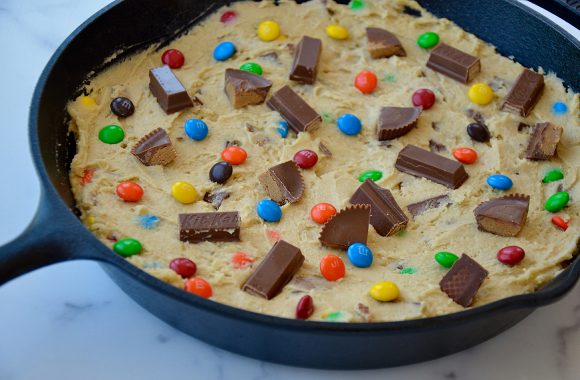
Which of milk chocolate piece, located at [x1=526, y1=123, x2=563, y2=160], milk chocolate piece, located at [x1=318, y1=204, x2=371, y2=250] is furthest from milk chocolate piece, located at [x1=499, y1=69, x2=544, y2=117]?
milk chocolate piece, located at [x1=318, y1=204, x2=371, y2=250]

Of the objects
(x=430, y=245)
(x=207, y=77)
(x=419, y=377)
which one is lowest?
(x=419, y=377)

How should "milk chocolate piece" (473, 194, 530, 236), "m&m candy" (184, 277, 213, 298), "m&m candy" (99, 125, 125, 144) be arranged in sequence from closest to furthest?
"m&m candy" (184, 277, 213, 298), "milk chocolate piece" (473, 194, 530, 236), "m&m candy" (99, 125, 125, 144)

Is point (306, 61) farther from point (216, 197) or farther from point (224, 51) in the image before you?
point (216, 197)

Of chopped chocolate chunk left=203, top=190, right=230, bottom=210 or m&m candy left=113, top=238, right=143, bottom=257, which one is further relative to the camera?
chopped chocolate chunk left=203, top=190, right=230, bottom=210

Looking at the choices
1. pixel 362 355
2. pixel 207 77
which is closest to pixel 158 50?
pixel 207 77

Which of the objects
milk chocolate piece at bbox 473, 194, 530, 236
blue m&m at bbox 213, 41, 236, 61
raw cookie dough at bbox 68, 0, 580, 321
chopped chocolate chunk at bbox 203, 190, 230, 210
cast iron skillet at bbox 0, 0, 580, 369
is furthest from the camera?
blue m&m at bbox 213, 41, 236, 61

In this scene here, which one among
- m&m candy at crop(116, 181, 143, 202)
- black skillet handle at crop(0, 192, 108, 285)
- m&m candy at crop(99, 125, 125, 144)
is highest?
black skillet handle at crop(0, 192, 108, 285)

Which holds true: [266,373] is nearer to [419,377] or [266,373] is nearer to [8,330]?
[419,377]

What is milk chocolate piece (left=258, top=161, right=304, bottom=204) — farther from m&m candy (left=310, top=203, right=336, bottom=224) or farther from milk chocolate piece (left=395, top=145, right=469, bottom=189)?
milk chocolate piece (left=395, top=145, right=469, bottom=189)
